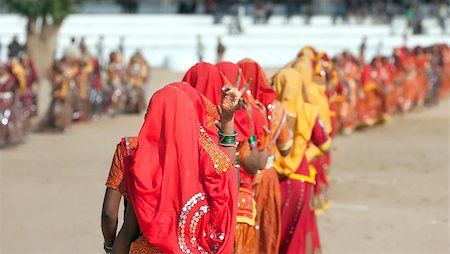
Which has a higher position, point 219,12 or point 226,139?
point 226,139

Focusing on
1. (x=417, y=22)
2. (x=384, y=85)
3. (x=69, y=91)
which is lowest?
(x=417, y=22)

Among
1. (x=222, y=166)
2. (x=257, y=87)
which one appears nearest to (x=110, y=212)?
(x=222, y=166)

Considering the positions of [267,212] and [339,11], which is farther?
[339,11]

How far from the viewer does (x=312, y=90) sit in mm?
8383

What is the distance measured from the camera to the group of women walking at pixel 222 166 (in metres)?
3.90

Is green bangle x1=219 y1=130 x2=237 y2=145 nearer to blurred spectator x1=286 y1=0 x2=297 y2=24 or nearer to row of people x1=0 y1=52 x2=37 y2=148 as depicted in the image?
row of people x1=0 y1=52 x2=37 y2=148

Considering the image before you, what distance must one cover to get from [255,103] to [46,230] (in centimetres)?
395

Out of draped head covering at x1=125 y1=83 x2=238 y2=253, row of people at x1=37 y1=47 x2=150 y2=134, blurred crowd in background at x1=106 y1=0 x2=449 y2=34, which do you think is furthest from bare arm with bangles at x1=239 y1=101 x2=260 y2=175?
blurred crowd in background at x1=106 y1=0 x2=449 y2=34

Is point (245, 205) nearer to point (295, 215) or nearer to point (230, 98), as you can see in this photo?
point (295, 215)

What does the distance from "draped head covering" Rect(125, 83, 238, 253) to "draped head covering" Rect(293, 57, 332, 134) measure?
3634mm

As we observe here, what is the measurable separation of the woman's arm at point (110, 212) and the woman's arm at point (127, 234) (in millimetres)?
42

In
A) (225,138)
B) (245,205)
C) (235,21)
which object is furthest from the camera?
(235,21)

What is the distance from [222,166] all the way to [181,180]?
0.21 metres

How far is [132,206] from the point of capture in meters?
4.07
